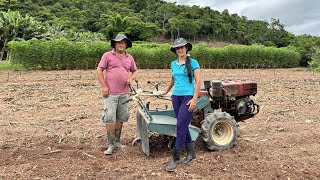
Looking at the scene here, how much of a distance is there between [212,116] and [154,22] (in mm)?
79820

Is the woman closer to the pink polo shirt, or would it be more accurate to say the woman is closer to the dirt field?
the dirt field

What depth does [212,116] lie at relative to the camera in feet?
17.1

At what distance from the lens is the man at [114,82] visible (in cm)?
520

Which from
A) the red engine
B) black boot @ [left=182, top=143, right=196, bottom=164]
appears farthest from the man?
the red engine

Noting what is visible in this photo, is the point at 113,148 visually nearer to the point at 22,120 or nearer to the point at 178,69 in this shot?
the point at 178,69

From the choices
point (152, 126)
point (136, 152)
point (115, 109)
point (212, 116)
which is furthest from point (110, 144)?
point (212, 116)

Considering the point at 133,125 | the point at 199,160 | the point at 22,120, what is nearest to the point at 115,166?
the point at 199,160

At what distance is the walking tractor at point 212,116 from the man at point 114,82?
9.0 inches

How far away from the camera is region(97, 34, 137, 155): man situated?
17.0ft

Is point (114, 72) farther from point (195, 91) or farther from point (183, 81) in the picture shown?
point (195, 91)

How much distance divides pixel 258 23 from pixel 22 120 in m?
91.2

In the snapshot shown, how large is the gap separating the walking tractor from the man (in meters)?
0.23

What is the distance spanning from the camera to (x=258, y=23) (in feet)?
305

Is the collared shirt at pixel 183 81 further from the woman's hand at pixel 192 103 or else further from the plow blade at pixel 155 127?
the plow blade at pixel 155 127
